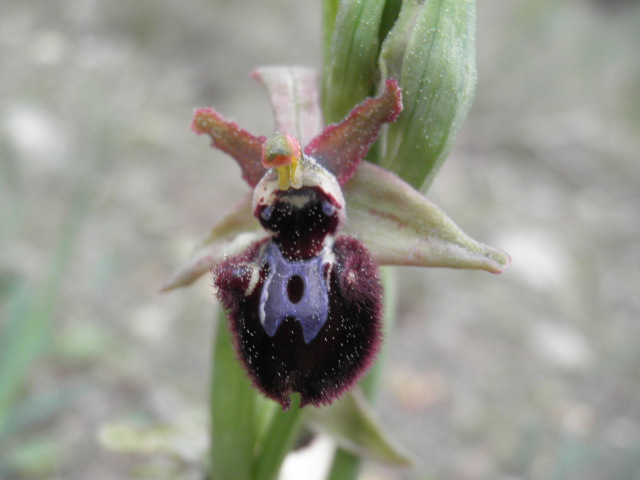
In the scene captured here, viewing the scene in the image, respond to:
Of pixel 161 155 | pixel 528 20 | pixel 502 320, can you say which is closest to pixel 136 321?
pixel 161 155

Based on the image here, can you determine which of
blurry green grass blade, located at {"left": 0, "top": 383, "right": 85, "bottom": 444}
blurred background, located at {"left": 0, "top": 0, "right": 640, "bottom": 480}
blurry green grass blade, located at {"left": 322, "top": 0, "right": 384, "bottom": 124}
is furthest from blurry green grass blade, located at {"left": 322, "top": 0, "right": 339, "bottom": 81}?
blurry green grass blade, located at {"left": 0, "top": 383, "right": 85, "bottom": 444}

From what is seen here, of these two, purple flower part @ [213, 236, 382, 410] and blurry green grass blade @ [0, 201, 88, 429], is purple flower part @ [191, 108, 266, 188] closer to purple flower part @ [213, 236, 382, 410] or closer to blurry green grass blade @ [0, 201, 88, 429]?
purple flower part @ [213, 236, 382, 410]

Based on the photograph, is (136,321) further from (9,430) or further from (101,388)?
(9,430)

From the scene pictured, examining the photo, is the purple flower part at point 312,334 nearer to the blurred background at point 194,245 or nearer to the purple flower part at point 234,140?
the purple flower part at point 234,140

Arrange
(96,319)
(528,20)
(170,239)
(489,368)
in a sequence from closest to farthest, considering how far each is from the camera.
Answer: (96,319) → (489,368) → (170,239) → (528,20)

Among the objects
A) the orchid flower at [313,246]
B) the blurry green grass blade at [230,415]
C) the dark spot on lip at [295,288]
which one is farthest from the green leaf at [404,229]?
the blurry green grass blade at [230,415]

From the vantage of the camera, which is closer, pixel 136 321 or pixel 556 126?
pixel 136 321

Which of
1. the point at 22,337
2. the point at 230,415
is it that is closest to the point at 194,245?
the point at 22,337
